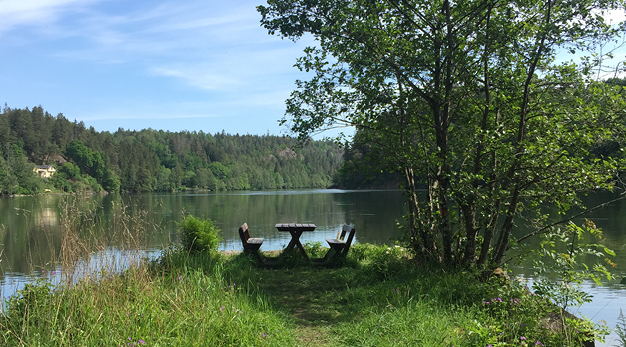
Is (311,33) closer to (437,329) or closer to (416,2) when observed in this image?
(416,2)

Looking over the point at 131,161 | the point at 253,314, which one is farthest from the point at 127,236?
A: the point at 131,161

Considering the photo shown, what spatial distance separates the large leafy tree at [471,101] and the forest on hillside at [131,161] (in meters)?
1.71

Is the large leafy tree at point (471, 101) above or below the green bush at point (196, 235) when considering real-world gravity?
above

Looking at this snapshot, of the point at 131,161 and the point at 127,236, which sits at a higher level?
the point at 131,161

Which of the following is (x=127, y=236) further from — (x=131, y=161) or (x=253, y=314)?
(x=131, y=161)

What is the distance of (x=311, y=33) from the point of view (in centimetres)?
639

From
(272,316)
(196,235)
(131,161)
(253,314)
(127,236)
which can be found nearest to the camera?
(253,314)

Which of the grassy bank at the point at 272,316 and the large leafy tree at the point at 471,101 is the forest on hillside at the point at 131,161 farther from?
the grassy bank at the point at 272,316

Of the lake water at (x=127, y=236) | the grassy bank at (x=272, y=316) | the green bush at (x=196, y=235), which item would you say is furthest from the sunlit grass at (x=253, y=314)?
the green bush at (x=196, y=235)

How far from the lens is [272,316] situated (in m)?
4.60

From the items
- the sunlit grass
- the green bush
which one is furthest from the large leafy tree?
the green bush

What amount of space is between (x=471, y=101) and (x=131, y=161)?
291ft

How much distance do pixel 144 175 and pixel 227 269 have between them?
8340 cm

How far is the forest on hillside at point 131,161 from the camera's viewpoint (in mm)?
63750
